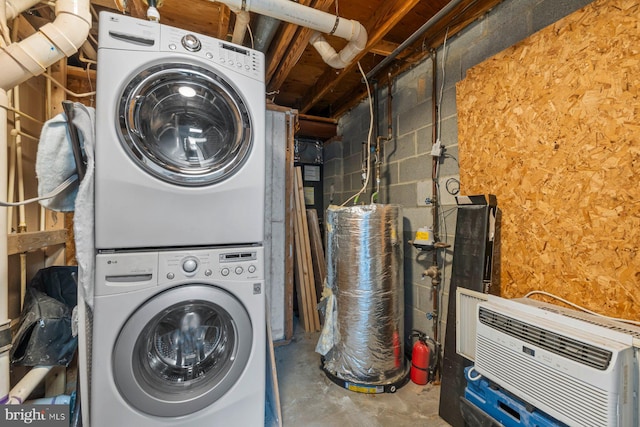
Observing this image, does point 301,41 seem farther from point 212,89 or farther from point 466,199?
point 466,199

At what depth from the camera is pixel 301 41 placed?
70.4 inches

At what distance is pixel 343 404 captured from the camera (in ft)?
5.37

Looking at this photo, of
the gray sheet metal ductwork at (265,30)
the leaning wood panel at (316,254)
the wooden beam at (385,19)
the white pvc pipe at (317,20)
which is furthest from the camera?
the leaning wood panel at (316,254)

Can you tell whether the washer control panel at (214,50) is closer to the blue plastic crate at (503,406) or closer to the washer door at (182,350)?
the washer door at (182,350)

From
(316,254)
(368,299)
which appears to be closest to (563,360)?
(368,299)

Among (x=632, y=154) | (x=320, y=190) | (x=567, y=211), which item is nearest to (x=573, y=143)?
(x=632, y=154)

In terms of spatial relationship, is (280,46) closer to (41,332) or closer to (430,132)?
(430,132)

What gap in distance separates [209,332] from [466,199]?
1547mm

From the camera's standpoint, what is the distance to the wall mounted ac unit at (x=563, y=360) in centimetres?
85

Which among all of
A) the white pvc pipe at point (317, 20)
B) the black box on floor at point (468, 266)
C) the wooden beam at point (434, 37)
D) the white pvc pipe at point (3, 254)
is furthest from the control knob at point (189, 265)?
the wooden beam at point (434, 37)

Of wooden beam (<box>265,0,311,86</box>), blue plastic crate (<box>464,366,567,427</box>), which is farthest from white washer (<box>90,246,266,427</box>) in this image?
wooden beam (<box>265,0,311,86</box>)

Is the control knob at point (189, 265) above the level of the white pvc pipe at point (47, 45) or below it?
below

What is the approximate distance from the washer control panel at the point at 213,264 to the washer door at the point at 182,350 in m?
0.06

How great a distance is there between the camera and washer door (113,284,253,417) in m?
1.08
